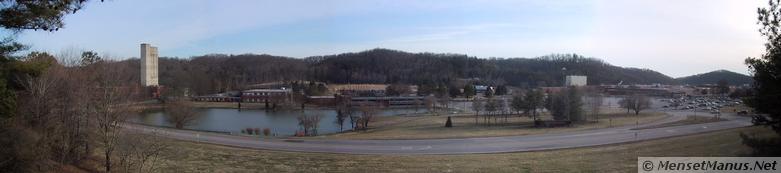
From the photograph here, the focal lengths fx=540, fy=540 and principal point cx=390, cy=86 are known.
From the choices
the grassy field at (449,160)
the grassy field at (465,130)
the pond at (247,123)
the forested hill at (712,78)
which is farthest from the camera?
the forested hill at (712,78)

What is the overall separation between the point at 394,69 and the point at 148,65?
68748mm

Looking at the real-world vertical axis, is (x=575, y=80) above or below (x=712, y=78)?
below

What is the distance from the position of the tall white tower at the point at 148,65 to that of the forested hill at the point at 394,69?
5883 millimetres

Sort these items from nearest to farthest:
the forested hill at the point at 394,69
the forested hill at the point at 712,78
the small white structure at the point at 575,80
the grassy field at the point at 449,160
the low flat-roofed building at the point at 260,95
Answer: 1. the grassy field at the point at 449,160
2. the small white structure at the point at 575,80
3. the low flat-roofed building at the point at 260,95
4. the forested hill at the point at 712,78
5. the forested hill at the point at 394,69

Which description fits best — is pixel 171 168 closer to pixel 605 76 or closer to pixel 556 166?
pixel 556 166

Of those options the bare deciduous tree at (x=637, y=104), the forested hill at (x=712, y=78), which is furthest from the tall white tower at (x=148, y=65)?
the forested hill at (x=712, y=78)

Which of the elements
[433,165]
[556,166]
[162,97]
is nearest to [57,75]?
[433,165]

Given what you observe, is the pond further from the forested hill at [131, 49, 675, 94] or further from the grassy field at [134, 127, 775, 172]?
the forested hill at [131, 49, 675, 94]

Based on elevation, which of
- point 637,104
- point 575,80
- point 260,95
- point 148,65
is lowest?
point 637,104

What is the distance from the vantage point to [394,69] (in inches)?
6245

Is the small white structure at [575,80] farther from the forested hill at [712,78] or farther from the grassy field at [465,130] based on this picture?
the grassy field at [465,130]

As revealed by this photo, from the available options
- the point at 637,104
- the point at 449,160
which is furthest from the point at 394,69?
the point at 449,160

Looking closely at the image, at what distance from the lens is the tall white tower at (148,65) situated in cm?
11156

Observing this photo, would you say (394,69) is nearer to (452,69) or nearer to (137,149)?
(452,69)
